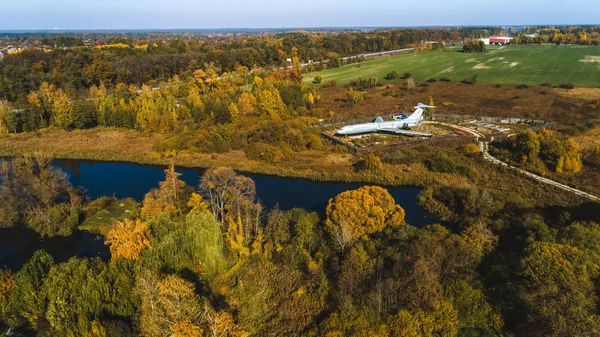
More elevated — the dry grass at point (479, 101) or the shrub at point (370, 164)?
the dry grass at point (479, 101)

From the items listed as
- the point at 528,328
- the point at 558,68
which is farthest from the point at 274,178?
the point at 558,68

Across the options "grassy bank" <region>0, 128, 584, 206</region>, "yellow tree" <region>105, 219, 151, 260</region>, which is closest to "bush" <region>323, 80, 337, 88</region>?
"grassy bank" <region>0, 128, 584, 206</region>

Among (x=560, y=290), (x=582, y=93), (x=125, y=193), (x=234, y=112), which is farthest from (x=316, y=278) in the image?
(x=582, y=93)

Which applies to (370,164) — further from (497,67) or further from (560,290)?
(497,67)

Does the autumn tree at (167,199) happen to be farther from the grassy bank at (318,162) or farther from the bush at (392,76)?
the bush at (392,76)

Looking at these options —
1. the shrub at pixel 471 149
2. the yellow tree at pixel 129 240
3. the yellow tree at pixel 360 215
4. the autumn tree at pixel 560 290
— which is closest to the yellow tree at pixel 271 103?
the shrub at pixel 471 149

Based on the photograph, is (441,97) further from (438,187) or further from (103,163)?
(103,163)
